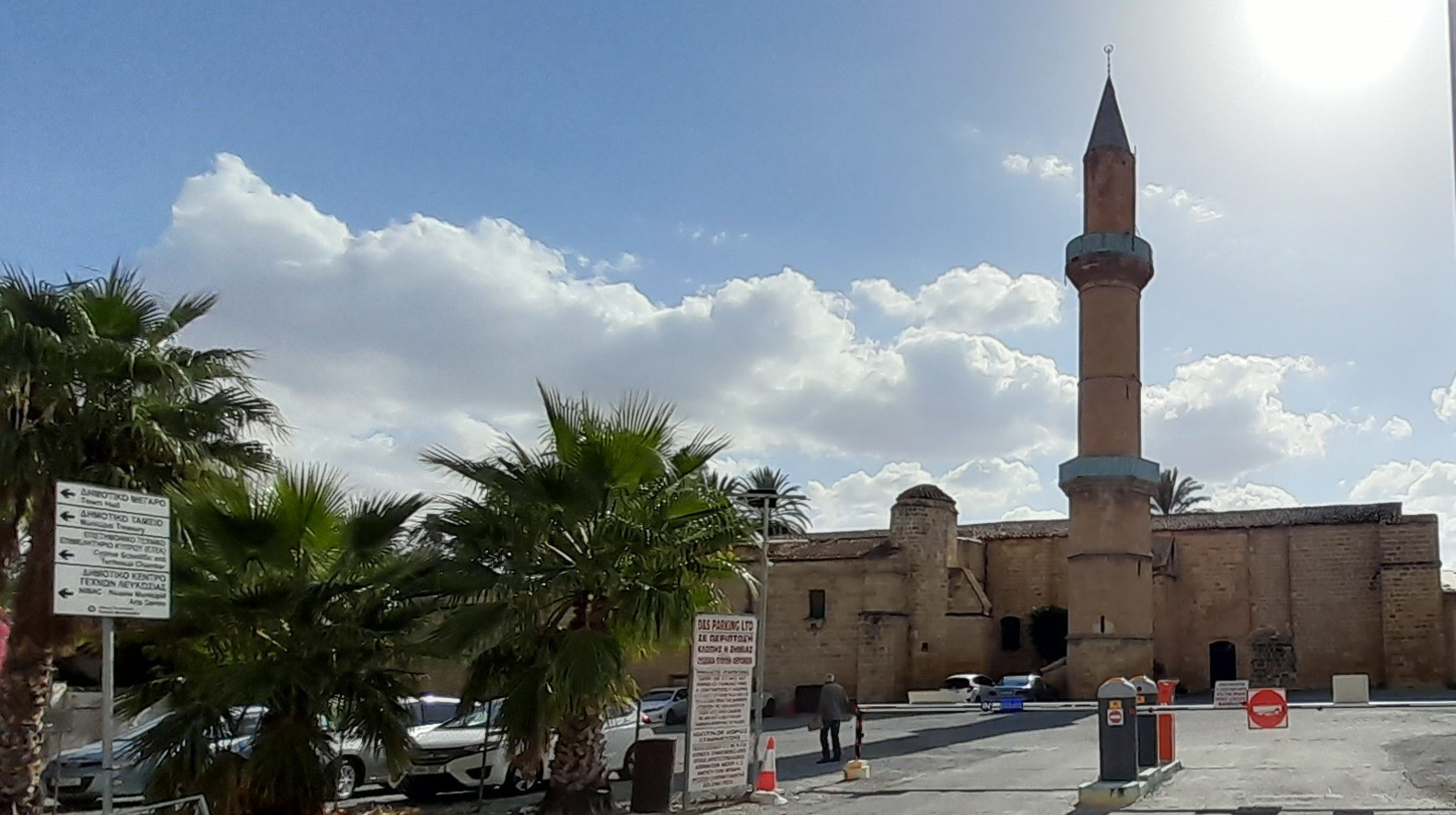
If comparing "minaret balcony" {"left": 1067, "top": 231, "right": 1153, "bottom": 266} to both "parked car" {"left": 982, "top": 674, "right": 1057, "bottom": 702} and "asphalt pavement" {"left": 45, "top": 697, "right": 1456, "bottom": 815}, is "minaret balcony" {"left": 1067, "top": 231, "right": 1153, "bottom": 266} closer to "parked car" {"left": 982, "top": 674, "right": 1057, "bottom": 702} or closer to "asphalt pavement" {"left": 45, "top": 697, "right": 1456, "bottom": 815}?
"parked car" {"left": 982, "top": 674, "right": 1057, "bottom": 702}

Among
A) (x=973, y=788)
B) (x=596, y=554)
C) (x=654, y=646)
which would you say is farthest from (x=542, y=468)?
(x=973, y=788)

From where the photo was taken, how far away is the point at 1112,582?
37875 mm

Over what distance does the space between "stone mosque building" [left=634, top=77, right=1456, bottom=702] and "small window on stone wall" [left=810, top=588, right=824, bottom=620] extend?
0.06m

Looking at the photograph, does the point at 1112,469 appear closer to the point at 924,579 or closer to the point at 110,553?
the point at 924,579

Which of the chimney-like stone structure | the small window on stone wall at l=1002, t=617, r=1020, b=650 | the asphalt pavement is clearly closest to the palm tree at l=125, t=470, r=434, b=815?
the asphalt pavement

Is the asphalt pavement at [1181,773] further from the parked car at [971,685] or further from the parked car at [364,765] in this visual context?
the parked car at [971,685]

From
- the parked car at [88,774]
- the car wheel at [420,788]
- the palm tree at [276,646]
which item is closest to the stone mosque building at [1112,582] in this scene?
the car wheel at [420,788]

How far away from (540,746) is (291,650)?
8.32 feet

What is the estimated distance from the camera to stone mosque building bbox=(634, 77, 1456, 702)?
38.3m

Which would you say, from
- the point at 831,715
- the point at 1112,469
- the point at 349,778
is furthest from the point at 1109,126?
the point at 349,778

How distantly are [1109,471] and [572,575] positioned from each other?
27.5 m

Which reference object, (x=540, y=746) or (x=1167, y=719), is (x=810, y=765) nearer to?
(x=1167, y=719)

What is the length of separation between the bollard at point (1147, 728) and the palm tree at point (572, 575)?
16.1 feet

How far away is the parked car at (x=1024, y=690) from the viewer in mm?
37812
